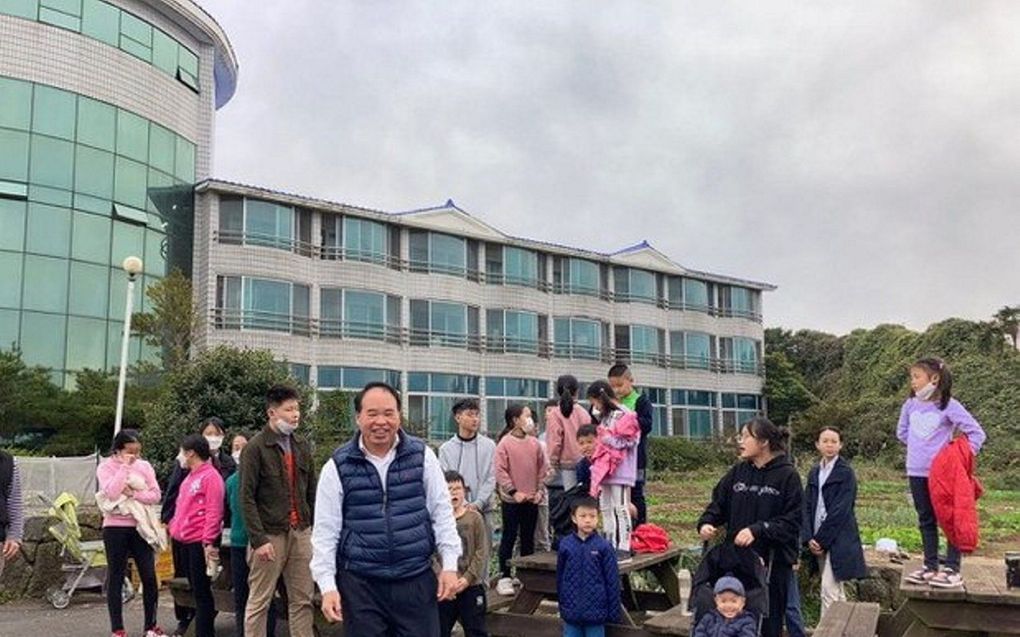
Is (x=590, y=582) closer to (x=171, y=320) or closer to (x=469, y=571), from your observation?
(x=469, y=571)

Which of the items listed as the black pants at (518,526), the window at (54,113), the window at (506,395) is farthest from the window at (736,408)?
the black pants at (518,526)

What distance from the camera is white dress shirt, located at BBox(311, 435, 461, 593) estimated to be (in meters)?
4.07

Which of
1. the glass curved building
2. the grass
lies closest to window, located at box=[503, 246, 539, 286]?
the grass

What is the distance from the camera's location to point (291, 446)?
5988 mm

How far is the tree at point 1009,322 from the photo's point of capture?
43500mm

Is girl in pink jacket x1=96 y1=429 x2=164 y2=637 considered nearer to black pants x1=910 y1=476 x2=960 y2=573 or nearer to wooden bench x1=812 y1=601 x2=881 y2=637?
wooden bench x1=812 y1=601 x2=881 y2=637

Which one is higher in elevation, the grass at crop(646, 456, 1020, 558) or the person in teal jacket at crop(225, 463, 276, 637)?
the person in teal jacket at crop(225, 463, 276, 637)

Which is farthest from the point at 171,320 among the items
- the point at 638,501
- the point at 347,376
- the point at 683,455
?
the point at 683,455

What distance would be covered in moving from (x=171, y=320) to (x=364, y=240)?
32.1ft

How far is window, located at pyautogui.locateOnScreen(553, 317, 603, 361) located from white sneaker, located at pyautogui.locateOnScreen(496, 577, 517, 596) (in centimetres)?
2860

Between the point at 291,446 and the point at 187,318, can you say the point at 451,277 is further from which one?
the point at 291,446

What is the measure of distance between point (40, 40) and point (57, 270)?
6.56 m

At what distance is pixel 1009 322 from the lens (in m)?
43.5

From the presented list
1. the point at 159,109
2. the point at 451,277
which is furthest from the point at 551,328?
the point at 159,109
